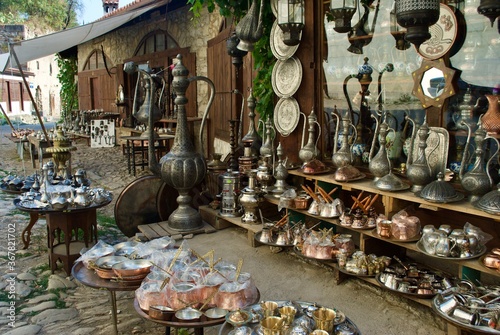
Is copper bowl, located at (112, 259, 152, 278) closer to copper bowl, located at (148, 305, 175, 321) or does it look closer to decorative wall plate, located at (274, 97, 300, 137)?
copper bowl, located at (148, 305, 175, 321)

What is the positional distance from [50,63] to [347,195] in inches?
1109

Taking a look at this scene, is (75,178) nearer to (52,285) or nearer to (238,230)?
(52,285)

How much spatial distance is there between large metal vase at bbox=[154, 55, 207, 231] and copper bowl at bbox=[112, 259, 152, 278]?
5.87ft

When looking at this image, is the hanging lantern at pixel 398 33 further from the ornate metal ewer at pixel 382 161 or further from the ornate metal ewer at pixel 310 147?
the ornate metal ewer at pixel 310 147

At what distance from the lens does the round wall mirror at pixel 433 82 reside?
354 cm

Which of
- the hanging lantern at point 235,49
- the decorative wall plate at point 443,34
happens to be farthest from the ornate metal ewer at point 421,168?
the hanging lantern at point 235,49

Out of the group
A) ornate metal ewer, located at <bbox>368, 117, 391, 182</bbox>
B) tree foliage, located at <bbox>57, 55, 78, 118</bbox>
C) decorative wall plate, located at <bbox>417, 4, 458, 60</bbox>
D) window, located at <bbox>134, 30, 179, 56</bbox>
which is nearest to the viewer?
decorative wall plate, located at <bbox>417, 4, 458, 60</bbox>

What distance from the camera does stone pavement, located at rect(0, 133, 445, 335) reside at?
10.3 feet

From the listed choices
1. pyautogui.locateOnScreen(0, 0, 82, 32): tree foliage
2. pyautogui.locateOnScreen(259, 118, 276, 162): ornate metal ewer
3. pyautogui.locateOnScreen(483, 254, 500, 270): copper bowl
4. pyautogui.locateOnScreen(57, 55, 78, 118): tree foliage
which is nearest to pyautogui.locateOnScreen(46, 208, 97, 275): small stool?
pyautogui.locateOnScreen(259, 118, 276, 162): ornate metal ewer

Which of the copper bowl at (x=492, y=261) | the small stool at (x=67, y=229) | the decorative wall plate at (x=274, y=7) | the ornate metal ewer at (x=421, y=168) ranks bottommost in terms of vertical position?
the small stool at (x=67, y=229)

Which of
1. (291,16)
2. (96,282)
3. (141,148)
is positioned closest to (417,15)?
(291,16)

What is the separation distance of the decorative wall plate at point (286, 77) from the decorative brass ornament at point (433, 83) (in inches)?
49.0

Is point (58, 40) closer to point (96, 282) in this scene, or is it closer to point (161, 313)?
point (96, 282)

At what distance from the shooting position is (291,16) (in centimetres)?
433
